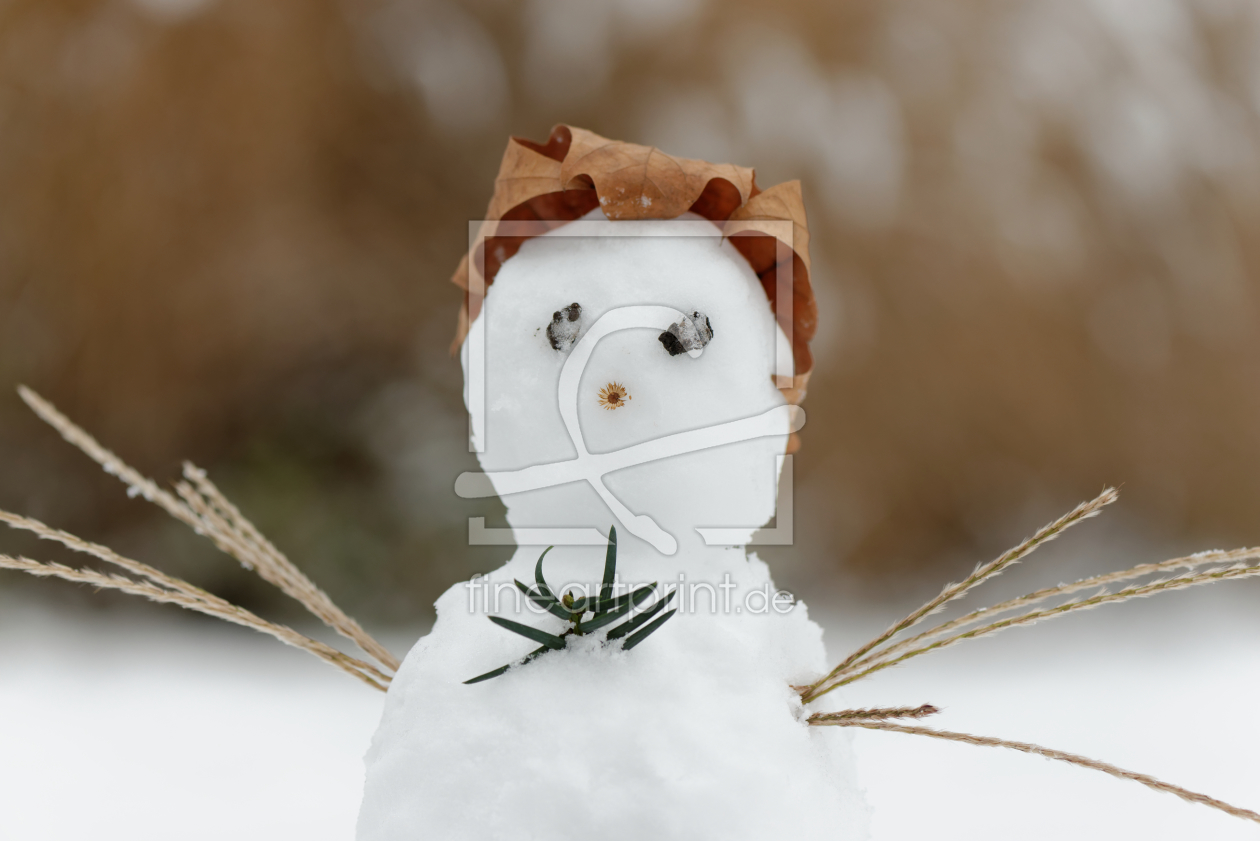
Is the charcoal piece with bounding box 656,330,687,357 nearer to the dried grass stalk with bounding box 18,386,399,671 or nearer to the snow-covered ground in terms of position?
the dried grass stalk with bounding box 18,386,399,671

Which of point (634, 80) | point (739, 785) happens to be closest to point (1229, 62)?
point (634, 80)

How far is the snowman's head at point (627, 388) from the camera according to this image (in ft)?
0.94

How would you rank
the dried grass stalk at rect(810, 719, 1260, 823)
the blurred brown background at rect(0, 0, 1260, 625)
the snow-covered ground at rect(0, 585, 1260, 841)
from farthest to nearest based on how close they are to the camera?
1. the blurred brown background at rect(0, 0, 1260, 625)
2. the snow-covered ground at rect(0, 585, 1260, 841)
3. the dried grass stalk at rect(810, 719, 1260, 823)

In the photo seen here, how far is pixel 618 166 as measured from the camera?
29 centimetres

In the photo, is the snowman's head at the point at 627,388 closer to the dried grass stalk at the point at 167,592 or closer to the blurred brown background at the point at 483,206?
the dried grass stalk at the point at 167,592

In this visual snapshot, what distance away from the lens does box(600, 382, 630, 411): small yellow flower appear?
0.28 meters

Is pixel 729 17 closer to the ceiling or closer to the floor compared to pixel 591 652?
closer to the ceiling

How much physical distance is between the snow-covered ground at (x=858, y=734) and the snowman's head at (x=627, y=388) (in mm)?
242

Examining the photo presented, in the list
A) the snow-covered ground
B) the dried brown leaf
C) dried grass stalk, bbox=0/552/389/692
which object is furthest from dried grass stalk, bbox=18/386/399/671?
the snow-covered ground

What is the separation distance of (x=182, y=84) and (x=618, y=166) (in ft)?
1.92

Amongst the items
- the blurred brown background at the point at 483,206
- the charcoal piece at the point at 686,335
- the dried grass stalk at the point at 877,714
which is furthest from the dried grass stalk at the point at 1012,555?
the blurred brown background at the point at 483,206

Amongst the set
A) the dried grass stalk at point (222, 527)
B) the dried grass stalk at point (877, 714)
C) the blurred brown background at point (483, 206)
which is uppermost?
the blurred brown background at point (483, 206)

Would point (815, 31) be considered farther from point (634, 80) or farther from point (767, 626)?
point (767, 626)

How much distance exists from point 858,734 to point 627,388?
481 millimetres
